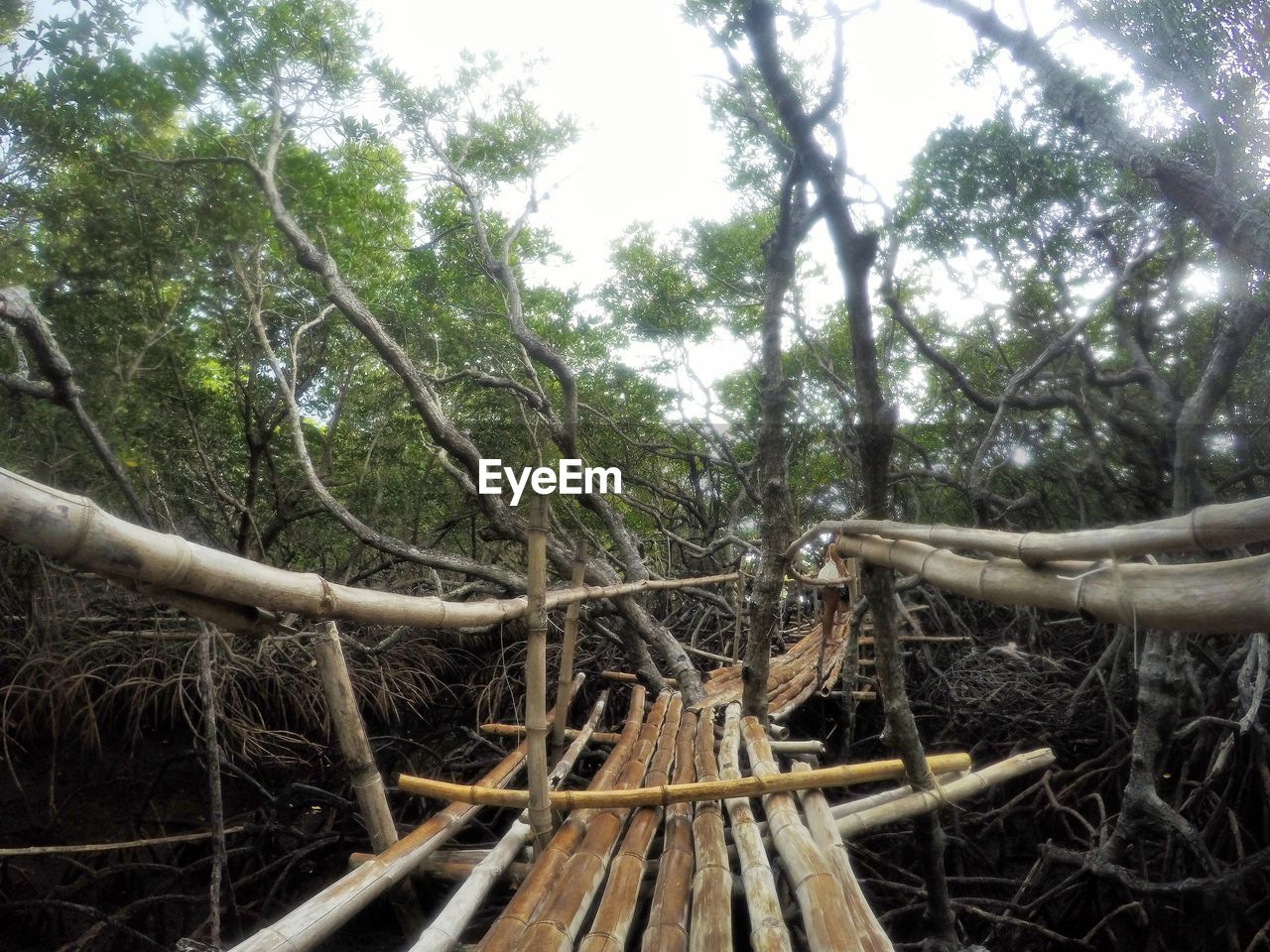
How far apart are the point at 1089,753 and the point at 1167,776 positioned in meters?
0.32

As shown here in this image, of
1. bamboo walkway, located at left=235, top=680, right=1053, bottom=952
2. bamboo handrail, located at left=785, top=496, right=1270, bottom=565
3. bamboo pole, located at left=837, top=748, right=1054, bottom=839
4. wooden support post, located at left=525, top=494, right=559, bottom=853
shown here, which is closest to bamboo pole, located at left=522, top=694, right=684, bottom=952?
bamboo walkway, located at left=235, top=680, right=1053, bottom=952

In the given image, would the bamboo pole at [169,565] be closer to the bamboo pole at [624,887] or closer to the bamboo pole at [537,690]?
the bamboo pole at [537,690]

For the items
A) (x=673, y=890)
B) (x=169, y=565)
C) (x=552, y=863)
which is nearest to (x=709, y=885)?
(x=673, y=890)

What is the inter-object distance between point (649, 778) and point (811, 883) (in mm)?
709

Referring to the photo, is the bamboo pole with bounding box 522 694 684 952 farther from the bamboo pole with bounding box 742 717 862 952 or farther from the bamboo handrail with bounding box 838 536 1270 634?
the bamboo handrail with bounding box 838 536 1270 634

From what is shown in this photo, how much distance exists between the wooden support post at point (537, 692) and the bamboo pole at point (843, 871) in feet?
1.82

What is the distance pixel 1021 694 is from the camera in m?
3.71

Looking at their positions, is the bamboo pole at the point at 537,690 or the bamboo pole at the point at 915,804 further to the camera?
the bamboo pole at the point at 915,804

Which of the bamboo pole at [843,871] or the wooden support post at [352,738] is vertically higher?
the wooden support post at [352,738]

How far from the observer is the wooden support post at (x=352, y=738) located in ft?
5.10

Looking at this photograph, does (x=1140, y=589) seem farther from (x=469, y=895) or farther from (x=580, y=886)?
(x=469, y=895)

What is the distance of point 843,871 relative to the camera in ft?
4.13
